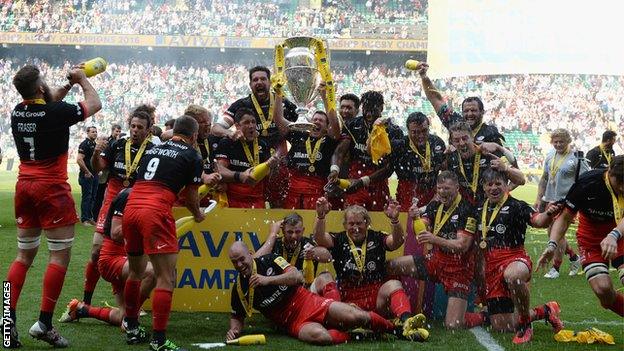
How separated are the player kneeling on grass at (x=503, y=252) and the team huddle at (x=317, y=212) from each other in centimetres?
1

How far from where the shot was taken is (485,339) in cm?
692

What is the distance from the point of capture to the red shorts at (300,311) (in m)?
6.72

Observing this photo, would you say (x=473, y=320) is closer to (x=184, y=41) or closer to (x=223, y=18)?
(x=184, y=41)

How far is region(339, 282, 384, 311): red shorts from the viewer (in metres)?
7.30

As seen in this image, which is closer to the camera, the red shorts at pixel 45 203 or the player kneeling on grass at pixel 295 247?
the red shorts at pixel 45 203

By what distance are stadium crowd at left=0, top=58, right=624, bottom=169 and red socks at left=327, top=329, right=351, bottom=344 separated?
26.1m

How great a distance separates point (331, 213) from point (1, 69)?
34.5 meters

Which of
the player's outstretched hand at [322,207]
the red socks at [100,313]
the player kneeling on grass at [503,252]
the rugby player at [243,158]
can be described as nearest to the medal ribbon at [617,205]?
the player kneeling on grass at [503,252]

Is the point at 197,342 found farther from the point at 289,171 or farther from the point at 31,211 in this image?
the point at 289,171

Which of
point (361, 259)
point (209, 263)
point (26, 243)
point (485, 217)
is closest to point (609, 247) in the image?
point (485, 217)

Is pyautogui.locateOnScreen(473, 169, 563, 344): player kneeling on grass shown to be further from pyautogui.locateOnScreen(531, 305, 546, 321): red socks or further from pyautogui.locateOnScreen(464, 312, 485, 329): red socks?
pyautogui.locateOnScreen(464, 312, 485, 329): red socks

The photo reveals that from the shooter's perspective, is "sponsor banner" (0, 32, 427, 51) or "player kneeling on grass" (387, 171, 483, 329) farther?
"sponsor banner" (0, 32, 427, 51)

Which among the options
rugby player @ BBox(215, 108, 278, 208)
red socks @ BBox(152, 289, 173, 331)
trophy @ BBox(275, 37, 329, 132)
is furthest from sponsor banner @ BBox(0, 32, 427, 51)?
red socks @ BBox(152, 289, 173, 331)

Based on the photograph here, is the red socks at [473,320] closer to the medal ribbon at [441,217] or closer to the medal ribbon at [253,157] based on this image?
the medal ribbon at [441,217]
